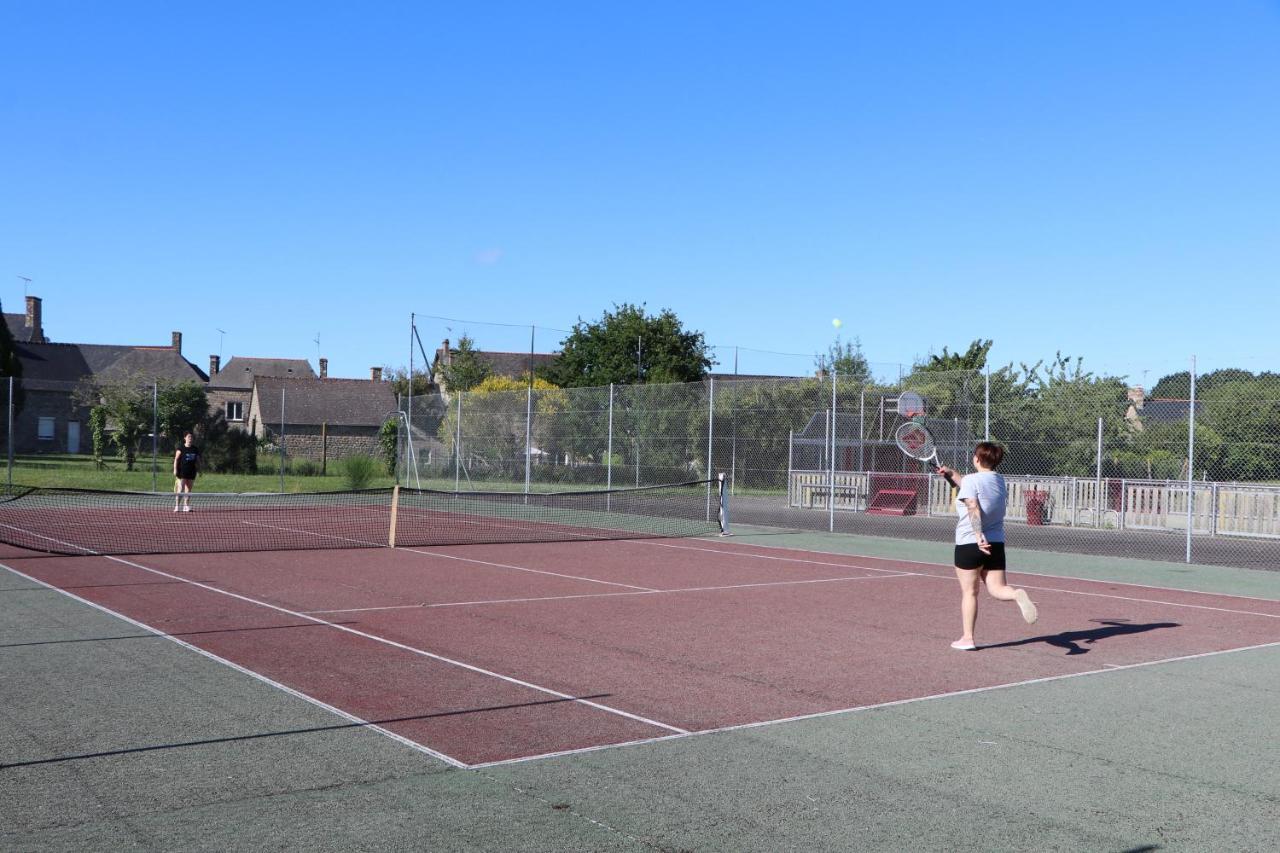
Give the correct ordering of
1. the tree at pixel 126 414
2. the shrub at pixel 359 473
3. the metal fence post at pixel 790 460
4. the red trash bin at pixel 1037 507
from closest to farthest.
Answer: the red trash bin at pixel 1037 507
the metal fence post at pixel 790 460
the shrub at pixel 359 473
the tree at pixel 126 414

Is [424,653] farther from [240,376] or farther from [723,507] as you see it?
[240,376]

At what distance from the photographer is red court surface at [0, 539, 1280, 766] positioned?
271 inches

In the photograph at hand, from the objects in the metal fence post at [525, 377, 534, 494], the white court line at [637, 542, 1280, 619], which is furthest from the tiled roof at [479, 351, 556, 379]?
the white court line at [637, 542, 1280, 619]

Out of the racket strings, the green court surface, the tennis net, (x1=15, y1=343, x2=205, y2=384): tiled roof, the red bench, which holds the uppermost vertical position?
(x1=15, y1=343, x2=205, y2=384): tiled roof

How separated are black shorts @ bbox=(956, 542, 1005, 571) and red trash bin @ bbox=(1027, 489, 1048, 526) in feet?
52.0

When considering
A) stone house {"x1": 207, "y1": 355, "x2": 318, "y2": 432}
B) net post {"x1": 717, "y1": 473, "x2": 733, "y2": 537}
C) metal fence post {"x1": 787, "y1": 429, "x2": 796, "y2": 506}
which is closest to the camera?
net post {"x1": 717, "y1": 473, "x2": 733, "y2": 537}

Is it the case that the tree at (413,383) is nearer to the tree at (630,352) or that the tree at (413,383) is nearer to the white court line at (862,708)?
the tree at (630,352)

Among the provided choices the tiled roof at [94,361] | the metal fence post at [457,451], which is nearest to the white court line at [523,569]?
the metal fence post at [457,451]

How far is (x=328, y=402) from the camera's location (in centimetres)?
6881

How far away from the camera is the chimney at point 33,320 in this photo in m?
76.4

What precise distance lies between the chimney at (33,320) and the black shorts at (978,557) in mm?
79513

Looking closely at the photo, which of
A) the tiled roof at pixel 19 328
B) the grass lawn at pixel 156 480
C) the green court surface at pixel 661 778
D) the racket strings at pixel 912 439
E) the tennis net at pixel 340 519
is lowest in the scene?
the tennis net at pixel 340 519

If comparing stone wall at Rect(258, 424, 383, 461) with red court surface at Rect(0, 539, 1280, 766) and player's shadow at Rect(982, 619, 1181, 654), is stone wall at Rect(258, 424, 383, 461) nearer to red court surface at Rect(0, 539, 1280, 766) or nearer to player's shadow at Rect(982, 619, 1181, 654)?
red court surface at Rect(0, 539, 1280, 766)

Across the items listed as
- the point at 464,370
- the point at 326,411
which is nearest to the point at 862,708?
the point at 464,370
